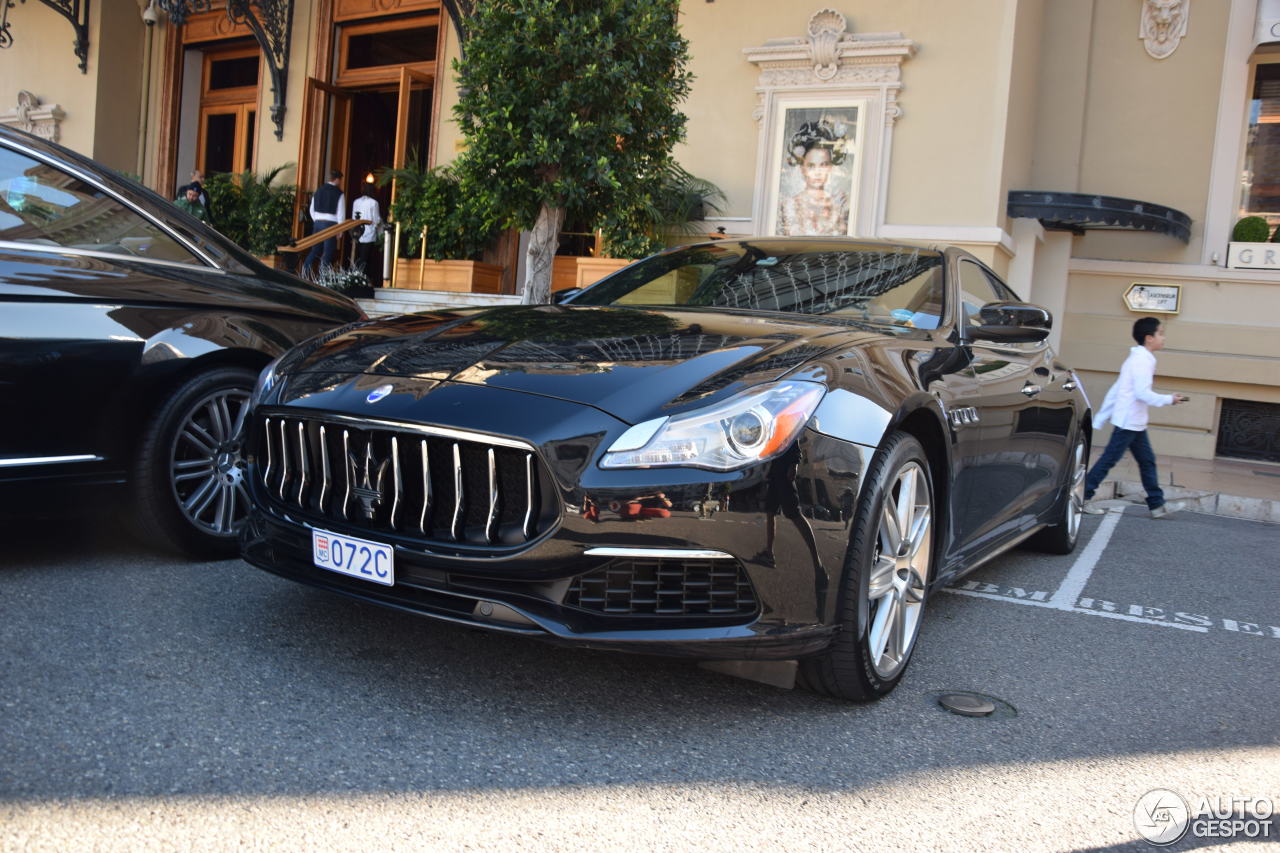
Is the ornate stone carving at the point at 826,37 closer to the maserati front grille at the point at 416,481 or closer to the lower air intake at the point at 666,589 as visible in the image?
the maserati front grille at the point at 416,481

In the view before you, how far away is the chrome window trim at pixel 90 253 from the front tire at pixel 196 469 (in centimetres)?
42

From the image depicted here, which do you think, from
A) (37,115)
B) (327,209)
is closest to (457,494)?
(327,209)

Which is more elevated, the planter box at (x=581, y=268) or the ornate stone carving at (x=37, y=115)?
the ornate stone carving at (x=37, y=115)

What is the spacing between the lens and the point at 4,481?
344cm

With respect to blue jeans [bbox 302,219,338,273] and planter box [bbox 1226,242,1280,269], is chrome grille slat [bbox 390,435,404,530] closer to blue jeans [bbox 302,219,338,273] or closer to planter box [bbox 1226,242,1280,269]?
blue jeans [bbox 302,219,338,273]

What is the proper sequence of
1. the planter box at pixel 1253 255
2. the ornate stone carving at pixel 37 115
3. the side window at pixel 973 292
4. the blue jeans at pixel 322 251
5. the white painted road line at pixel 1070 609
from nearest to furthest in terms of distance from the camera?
→ the side window at pixel 973 292 < the white painted road line at pixel 1070 609 < the planter box at pixel 1253 255 < the blue jeans at pixel 322 251 < the ornate stone carving at pixel 37 115

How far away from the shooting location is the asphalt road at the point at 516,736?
217 cm

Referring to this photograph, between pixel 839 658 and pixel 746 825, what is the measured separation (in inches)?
27.2

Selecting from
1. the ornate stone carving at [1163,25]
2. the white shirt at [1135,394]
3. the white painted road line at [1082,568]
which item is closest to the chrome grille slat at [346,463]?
the white painted road line at [1082,568]

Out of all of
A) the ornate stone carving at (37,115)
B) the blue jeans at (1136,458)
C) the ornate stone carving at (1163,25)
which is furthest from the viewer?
the ornate stone carving at (37,115)

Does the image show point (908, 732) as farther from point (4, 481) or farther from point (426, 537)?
point (4, 481)

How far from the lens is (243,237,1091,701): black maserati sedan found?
258cm

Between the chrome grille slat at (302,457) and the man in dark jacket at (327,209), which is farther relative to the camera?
the man in dark jacket at (327,209)

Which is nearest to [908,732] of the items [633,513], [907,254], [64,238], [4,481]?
[633,513]
